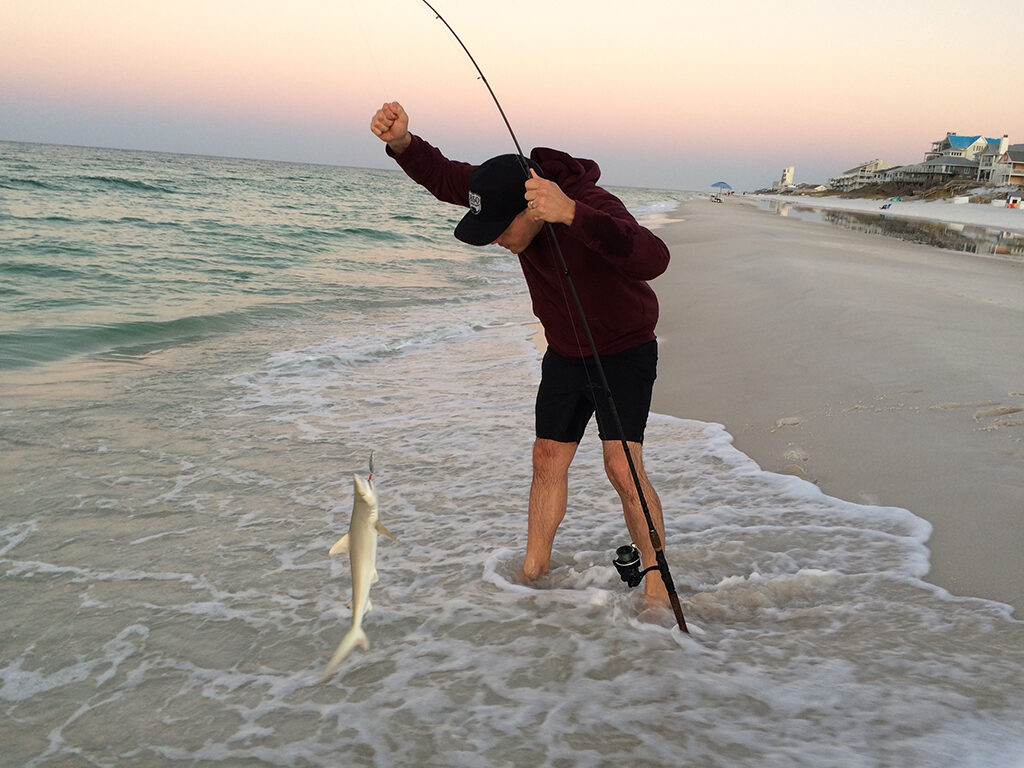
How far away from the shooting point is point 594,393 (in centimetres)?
308

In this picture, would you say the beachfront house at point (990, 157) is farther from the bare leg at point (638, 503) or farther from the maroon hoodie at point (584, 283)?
the bare leg at point (638, 503)

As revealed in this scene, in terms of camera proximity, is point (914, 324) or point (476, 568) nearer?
point (476, 568)

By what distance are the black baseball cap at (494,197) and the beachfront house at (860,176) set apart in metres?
124

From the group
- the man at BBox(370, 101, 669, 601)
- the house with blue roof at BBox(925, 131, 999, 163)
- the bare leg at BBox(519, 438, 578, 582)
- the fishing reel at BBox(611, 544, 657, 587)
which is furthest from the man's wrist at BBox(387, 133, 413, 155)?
the house with blue roof at BBox(925, 131, 999, 163)

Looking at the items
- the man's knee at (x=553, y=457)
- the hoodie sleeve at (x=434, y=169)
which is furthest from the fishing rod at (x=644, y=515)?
the hoodie sleeve at (x=434, y=169)

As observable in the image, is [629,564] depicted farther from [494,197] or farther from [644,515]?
[494,197]

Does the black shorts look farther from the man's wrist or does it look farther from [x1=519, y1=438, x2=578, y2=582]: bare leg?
the man's wrist

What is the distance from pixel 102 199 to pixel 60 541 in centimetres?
2734

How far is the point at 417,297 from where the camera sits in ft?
42.1

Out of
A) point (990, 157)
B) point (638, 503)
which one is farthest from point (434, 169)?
point (990, 157)

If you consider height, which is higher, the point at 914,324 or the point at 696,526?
the point at 914,324

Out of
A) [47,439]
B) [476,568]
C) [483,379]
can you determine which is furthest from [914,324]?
[47,439]

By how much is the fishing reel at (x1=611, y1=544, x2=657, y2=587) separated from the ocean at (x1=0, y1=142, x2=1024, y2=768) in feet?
0.41

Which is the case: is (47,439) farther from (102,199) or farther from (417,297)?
(102,199)
